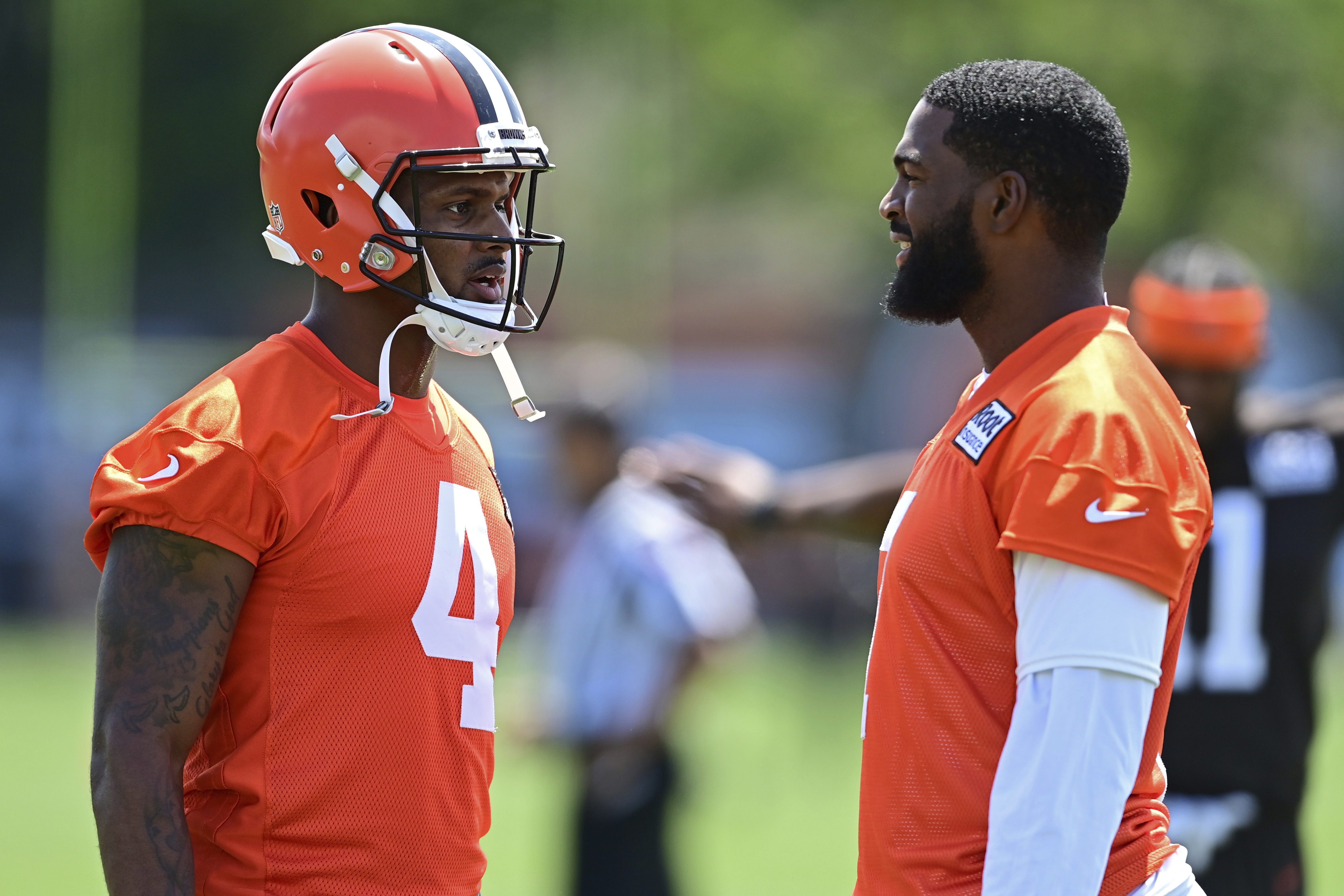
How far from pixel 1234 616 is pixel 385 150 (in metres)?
2.90

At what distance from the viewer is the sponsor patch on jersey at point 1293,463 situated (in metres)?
4.58

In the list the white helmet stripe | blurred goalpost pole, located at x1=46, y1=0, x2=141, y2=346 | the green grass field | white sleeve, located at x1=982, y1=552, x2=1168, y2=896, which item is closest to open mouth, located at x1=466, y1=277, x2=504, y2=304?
the white helmet stripe

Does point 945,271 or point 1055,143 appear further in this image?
point 945,271

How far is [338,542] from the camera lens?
8.80 feet

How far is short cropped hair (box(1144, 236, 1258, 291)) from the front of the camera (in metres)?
4.79

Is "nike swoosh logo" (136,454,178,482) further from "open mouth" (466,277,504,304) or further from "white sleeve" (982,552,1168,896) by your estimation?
"white sleeve" (982,552,1168,896)

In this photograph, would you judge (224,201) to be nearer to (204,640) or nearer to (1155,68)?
(1155,68)

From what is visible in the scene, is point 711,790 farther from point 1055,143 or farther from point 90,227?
point 90,227

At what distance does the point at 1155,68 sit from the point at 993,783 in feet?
80.7

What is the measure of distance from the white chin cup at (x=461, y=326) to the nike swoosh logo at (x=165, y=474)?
0.59 metres

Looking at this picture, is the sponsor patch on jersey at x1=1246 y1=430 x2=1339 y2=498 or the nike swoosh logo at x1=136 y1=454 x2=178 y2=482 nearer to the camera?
the nike swoosh logo at x1=136 y1=454 x2=178 y2=482

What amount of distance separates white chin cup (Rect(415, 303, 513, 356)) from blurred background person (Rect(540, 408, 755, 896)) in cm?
287

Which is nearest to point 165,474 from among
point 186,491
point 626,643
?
point 186,491

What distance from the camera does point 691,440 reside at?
22.2m
